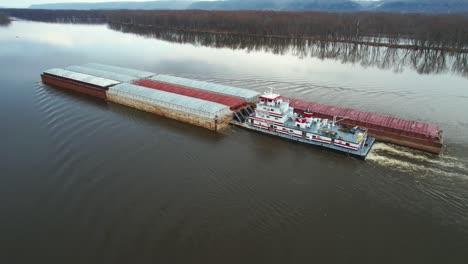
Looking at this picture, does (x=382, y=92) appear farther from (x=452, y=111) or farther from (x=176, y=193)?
(x=176, y=193)

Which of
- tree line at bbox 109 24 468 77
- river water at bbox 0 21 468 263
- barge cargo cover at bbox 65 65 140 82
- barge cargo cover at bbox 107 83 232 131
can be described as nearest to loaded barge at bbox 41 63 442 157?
barge cargo cover at bbox 107 83 232 131

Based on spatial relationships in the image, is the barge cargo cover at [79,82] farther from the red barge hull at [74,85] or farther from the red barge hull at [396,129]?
the red barge hull at [396,129]

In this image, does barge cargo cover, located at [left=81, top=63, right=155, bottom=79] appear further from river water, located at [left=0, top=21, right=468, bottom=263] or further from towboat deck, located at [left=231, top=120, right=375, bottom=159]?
towboat deck, located at [left=231, top=120, right=375, bottom=159]

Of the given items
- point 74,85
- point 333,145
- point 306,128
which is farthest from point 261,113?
point 74,85

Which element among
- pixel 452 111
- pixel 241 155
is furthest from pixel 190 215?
pixel 452 111

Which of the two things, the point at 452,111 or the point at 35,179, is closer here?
the point at 35,179

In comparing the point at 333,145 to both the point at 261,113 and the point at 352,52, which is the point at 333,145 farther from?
the point at 352,52
